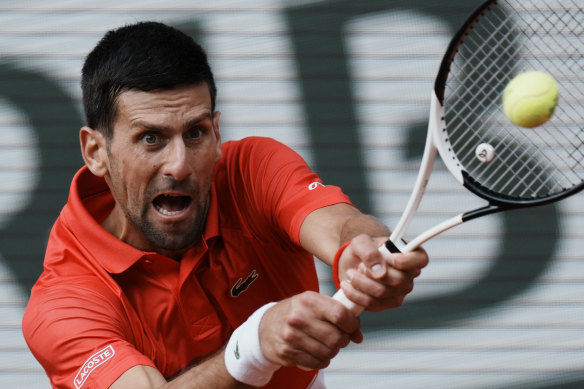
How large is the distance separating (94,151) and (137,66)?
0.41m

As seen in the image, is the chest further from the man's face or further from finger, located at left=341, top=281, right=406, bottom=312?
finger, located at left=341, top=281, right=406, bottom=312

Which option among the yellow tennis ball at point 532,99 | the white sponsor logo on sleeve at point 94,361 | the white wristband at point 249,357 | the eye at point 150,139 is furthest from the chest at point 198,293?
the yellow tennis ball at point 532,99

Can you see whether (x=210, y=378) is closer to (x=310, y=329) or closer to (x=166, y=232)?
(x=310, y=329)

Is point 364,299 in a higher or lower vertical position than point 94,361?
higher

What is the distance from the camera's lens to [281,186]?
8.20ft

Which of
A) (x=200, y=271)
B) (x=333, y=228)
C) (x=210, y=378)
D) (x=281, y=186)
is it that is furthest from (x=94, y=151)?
(x=210, y=378)

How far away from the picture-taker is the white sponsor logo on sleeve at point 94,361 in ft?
7.28

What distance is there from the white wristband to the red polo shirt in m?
0.49

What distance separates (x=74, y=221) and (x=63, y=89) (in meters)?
1.92

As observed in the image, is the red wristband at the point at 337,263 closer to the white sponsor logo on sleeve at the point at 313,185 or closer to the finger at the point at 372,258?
the finger at the point at 372,258

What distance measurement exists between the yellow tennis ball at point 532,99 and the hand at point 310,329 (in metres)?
0.63

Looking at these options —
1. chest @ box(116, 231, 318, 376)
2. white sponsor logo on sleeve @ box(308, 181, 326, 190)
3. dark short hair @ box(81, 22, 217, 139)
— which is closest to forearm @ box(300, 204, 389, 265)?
white sponsor logo on sleeve @ box(308, 181, 326, 190)

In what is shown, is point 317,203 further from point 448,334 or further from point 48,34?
point 48,34

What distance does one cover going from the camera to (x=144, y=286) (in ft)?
8.57
